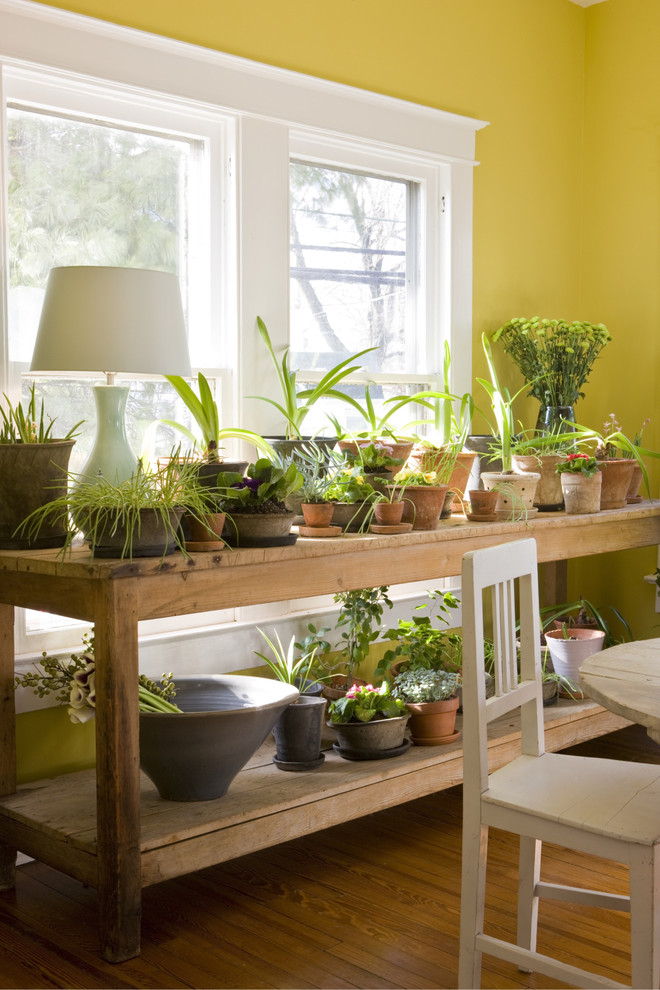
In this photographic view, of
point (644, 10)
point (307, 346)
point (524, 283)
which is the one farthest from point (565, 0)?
point (307, 346)

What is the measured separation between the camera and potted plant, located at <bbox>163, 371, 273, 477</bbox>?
2598mm

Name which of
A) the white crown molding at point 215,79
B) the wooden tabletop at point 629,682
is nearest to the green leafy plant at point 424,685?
the wooden tabletop at point 629,682

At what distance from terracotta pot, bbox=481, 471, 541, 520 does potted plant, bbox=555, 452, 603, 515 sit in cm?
17

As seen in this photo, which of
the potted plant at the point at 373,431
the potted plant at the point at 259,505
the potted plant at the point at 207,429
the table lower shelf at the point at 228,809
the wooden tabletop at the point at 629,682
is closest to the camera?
the wooden tabletop at the point at 629,682

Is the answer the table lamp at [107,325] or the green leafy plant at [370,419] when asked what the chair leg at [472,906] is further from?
the green leafy plant at [370,419]

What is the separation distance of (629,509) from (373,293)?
1.18 m

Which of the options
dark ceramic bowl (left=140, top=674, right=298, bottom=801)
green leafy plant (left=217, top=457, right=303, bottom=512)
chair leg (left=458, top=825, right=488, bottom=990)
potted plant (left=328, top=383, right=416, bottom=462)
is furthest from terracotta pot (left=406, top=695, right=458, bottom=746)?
chair leg (left=458, top=825, right=488, bottom=990)

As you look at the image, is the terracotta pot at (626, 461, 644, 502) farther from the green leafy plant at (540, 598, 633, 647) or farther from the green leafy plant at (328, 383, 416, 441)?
the green leafy plant at (328, 383, 416, 441)

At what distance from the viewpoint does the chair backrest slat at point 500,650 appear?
1979mm

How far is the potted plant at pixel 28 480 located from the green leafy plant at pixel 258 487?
0.39m

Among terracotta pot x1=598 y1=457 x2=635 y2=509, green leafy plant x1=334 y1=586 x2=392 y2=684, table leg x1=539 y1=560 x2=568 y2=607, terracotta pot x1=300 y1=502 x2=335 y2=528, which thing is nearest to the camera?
terracotta pot x1=300 y1=502 x2=335 y2=528

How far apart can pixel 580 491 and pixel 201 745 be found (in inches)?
63.4

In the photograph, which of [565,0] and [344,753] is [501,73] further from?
[344,753]

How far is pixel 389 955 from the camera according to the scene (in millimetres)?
2264
